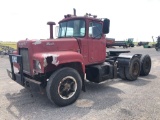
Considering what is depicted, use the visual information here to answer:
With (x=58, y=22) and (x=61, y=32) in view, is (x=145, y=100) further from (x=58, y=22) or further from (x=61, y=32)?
(x=58, y=22)

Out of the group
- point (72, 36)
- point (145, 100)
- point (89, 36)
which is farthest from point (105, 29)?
point (145, 100)

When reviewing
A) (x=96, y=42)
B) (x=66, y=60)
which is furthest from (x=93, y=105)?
(x=96, y=42)

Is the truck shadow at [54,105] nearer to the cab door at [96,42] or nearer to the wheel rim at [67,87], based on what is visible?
the wheel rim at [67,87]

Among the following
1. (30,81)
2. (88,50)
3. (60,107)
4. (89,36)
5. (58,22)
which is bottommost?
(60,107)

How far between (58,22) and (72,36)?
108cm

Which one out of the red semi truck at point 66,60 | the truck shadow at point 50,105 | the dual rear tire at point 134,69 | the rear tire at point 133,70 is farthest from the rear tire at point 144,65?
the truck shadow at point 50,105

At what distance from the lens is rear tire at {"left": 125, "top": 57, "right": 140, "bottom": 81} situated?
24.9 ft

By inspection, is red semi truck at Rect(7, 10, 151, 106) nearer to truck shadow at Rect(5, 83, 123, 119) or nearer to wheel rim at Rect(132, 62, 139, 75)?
truck shadow at Rect(5, 83, 123, 119)

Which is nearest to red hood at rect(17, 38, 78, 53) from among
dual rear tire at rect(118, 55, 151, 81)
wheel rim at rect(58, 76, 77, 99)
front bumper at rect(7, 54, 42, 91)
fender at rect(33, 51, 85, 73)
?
fender at rect(33, 51, 85, 73)

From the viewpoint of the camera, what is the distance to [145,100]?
5.21 m

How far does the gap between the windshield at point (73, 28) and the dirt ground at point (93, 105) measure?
215cm

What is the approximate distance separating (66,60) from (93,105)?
1524mm

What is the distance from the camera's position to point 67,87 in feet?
16.1

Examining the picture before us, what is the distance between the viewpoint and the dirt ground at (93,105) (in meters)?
4.18
